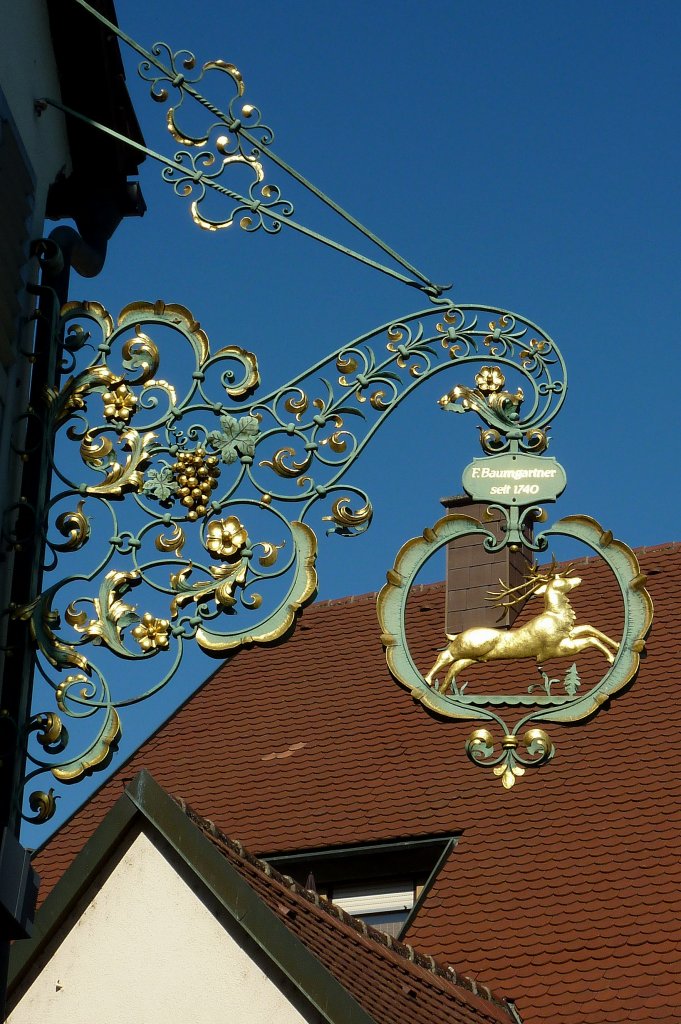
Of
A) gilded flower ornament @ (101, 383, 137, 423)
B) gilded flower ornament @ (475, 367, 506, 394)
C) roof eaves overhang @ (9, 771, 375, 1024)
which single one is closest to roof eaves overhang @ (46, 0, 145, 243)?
gilded flower ornament @ (101, 383, 137, 423)

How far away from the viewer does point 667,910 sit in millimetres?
12141

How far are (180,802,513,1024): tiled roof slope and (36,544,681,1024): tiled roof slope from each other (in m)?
0.50

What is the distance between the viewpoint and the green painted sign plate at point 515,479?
225 inches

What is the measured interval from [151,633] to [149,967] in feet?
15.0

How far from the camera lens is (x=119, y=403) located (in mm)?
5992

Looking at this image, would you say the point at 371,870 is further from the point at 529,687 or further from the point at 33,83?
the point at 529,687

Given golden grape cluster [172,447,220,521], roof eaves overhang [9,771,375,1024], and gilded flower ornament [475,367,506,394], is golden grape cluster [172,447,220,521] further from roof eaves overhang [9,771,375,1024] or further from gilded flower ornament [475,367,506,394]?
roof eaves overhang [9,771,375,1024]

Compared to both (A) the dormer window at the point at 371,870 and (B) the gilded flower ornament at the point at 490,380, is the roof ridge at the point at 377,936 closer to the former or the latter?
(A) the dormer window at the point at 371,870

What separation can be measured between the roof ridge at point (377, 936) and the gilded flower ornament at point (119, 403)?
546cm

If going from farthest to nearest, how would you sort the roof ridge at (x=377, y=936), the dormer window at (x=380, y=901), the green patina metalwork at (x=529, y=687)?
the dormer window at (x=380, y=901) < the roof ridge at (x=377, y=936) < the green patina metalwork at (x=529, y=687)

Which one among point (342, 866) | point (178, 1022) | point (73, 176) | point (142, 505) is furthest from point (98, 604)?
point (342, 866)

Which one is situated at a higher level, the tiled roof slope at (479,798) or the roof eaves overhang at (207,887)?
the tiled roof slope at (479,798)

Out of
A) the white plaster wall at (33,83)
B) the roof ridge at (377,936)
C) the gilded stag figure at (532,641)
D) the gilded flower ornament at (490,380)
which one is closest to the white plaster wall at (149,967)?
the roof ridge at (377,936)

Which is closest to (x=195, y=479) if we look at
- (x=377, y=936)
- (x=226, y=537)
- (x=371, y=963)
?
(x=226, y=537)
